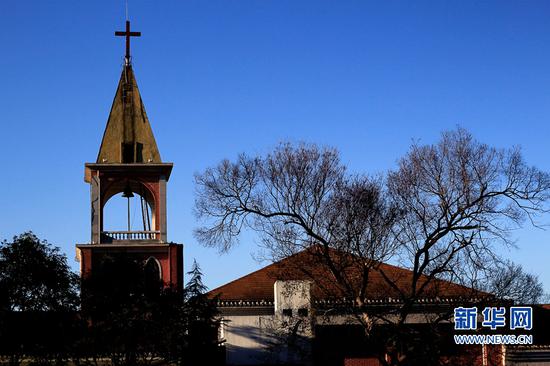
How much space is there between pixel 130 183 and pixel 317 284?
25.3 feet

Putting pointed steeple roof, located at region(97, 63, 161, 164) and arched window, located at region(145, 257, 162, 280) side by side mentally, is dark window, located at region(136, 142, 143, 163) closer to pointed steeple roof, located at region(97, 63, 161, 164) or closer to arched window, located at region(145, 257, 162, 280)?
pointed steeple roof, located at region(97, 63, 161, 164)

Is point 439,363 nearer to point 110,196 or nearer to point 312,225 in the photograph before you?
Result: point 312,225

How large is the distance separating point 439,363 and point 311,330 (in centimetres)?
529

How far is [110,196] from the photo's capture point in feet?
106

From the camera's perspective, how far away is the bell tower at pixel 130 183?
100 feet

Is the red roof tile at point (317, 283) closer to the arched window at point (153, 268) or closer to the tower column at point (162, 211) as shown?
the arched window at point (153, 268)

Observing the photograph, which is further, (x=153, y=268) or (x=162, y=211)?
(x=162, y=211)

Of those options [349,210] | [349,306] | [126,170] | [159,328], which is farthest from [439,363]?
[126,170]

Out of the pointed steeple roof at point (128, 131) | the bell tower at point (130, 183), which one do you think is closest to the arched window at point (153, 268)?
the bell tower at point (130, 183)

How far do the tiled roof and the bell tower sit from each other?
267 centimetres

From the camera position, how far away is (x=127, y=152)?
31.8m

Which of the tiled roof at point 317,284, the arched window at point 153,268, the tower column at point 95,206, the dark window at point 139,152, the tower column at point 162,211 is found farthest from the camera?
the dark window at point 139,152

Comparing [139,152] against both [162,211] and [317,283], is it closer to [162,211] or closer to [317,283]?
[162,211]

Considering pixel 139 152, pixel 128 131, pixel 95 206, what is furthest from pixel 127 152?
pixel 95 206
